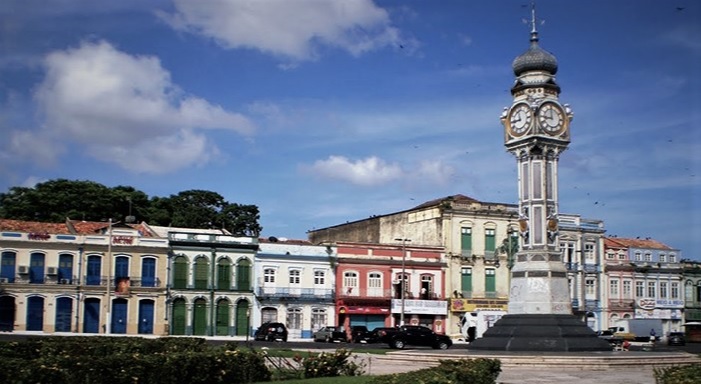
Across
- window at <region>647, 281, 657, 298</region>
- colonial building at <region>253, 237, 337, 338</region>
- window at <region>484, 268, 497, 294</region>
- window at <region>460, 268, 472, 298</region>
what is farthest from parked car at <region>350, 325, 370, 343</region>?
window at <region>647, 281, 657, 298</region>

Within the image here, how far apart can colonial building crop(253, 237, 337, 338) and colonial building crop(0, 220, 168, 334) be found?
7129mm

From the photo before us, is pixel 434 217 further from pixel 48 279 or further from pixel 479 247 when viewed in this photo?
pixel 48 279

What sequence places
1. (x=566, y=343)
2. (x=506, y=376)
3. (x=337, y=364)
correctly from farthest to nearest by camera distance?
(x=566, y=343) → (x=506, y=376) → (x=337, y=364)

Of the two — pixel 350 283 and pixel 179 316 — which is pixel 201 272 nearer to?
pixel 179 316

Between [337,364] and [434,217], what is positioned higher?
[434,217]

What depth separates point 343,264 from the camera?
2422 inches

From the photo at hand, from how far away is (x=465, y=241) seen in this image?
215 ft

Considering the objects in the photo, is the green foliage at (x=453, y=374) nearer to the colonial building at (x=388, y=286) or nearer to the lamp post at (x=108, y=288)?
the lamp post at (x=108, y=288)

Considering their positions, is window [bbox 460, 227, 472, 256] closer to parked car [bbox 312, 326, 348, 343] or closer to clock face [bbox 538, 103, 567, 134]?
parked car [bbox 312, 326, 348, 343]

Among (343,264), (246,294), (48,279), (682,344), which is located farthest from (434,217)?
(48,279)

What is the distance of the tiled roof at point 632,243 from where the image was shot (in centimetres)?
7342

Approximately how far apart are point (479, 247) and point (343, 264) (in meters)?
11.5

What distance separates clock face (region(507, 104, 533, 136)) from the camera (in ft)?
113

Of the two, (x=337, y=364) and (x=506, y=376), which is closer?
(x=337, y=364)
